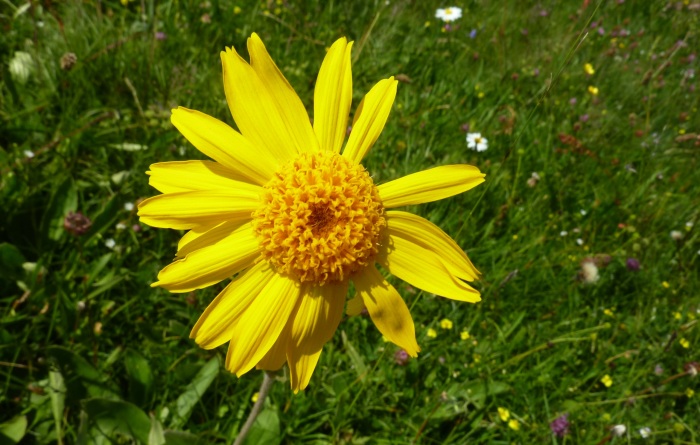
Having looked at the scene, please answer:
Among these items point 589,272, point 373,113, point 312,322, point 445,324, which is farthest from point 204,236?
point 589,272

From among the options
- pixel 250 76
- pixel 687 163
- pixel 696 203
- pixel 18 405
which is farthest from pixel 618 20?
pixel 18 405

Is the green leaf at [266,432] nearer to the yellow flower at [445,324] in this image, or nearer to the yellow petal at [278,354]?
the yellow petal at [278,354]

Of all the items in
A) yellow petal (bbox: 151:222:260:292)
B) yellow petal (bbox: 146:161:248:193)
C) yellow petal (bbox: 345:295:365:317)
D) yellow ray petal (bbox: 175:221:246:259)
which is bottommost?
yellow petal (bbox: 345:295:365:317)

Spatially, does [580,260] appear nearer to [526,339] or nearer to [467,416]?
[526,339]

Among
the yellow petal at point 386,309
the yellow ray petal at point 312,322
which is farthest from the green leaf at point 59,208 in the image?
the yellow petal at point 386,309

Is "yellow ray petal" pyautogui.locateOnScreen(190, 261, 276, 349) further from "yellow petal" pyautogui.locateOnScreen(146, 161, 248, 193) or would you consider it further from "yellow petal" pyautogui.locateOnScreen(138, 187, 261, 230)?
"yellow petal" pyautogui.locateOnScreen(146, 161, 248, 193)

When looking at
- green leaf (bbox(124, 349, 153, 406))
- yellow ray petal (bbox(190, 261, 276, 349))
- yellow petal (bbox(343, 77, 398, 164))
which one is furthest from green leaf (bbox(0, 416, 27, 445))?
yellow petal (bbox(343, 77, 398, 164))

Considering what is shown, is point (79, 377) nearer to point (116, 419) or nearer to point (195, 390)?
point (116, 419)
